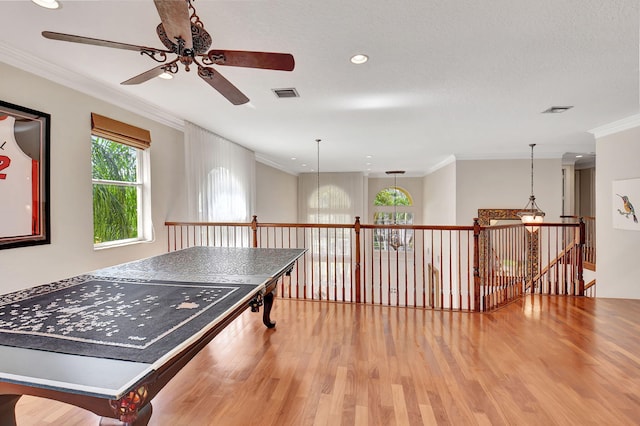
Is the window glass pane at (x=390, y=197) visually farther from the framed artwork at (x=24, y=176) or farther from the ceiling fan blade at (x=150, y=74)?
the ceiling fan blade at (x=150, y=74)

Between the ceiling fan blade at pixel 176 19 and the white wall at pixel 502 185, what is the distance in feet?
Answer: 21.1

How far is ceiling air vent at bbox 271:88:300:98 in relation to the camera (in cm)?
300

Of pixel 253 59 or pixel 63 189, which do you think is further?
pixel 63 189

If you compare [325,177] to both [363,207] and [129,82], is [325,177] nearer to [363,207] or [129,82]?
[363,207]

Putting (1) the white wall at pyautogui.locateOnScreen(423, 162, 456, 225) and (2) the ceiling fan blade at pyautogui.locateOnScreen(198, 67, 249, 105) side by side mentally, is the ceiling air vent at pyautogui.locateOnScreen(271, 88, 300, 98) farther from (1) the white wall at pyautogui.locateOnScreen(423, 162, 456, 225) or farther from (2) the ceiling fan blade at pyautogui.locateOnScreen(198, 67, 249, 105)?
(1) the white wall at pyautogui.locateOnScreen(423, 162, 456, 225)

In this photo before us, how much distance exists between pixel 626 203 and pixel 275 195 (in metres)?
6.74

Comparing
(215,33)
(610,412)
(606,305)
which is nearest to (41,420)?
(215,33)

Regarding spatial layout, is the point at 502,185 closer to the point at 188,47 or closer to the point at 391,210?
the point at 391,210

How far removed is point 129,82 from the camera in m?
1.93

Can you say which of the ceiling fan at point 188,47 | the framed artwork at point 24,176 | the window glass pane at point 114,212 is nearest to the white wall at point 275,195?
the window glass pane at point 114,212

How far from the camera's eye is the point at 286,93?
3074mm

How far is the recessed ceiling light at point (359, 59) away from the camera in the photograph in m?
2.33

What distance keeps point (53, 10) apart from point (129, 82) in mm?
553

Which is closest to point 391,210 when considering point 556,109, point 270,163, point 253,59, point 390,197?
point 390,197
